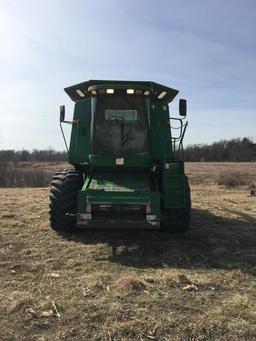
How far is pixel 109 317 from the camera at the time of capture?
5.15 m

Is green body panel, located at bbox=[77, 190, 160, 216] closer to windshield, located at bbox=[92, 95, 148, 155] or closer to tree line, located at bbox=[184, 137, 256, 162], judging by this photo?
windshield, located at bbox=[92, 95, 148, 155]

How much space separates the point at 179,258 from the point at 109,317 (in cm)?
298

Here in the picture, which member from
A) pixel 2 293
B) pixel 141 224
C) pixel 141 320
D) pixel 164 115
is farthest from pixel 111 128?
pixel 141 320

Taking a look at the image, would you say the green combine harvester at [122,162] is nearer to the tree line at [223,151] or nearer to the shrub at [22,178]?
the shrub at [22,178]

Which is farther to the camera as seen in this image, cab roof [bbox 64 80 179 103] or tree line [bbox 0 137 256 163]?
tree line [bbox 0 137 256 163]

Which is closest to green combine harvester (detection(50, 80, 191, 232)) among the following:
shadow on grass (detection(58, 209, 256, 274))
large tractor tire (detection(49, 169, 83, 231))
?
large tractor tire (detection(49, 169, 83, 231))

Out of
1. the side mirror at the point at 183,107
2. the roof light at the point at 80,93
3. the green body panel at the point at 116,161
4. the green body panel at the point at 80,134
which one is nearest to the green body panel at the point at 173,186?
the green body panel at the point at 116,161

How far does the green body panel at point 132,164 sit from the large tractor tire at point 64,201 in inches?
11.9

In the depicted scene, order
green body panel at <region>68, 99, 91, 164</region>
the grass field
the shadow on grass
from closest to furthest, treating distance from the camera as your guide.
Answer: the grass field < the shadow on grass < green body panel at <region>68, 99, 91, 164</region>

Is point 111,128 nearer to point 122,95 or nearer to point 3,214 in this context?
point 122,95

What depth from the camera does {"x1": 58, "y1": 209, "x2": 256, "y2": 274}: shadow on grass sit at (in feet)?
25.3

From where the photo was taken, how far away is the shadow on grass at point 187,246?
25.3ft

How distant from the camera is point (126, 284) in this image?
20.4 feet

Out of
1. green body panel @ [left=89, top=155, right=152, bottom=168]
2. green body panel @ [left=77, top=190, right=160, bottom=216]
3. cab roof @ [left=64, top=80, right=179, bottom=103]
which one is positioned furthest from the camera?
cab roof @ [left=64, top=80, right=179, bottom=103]
